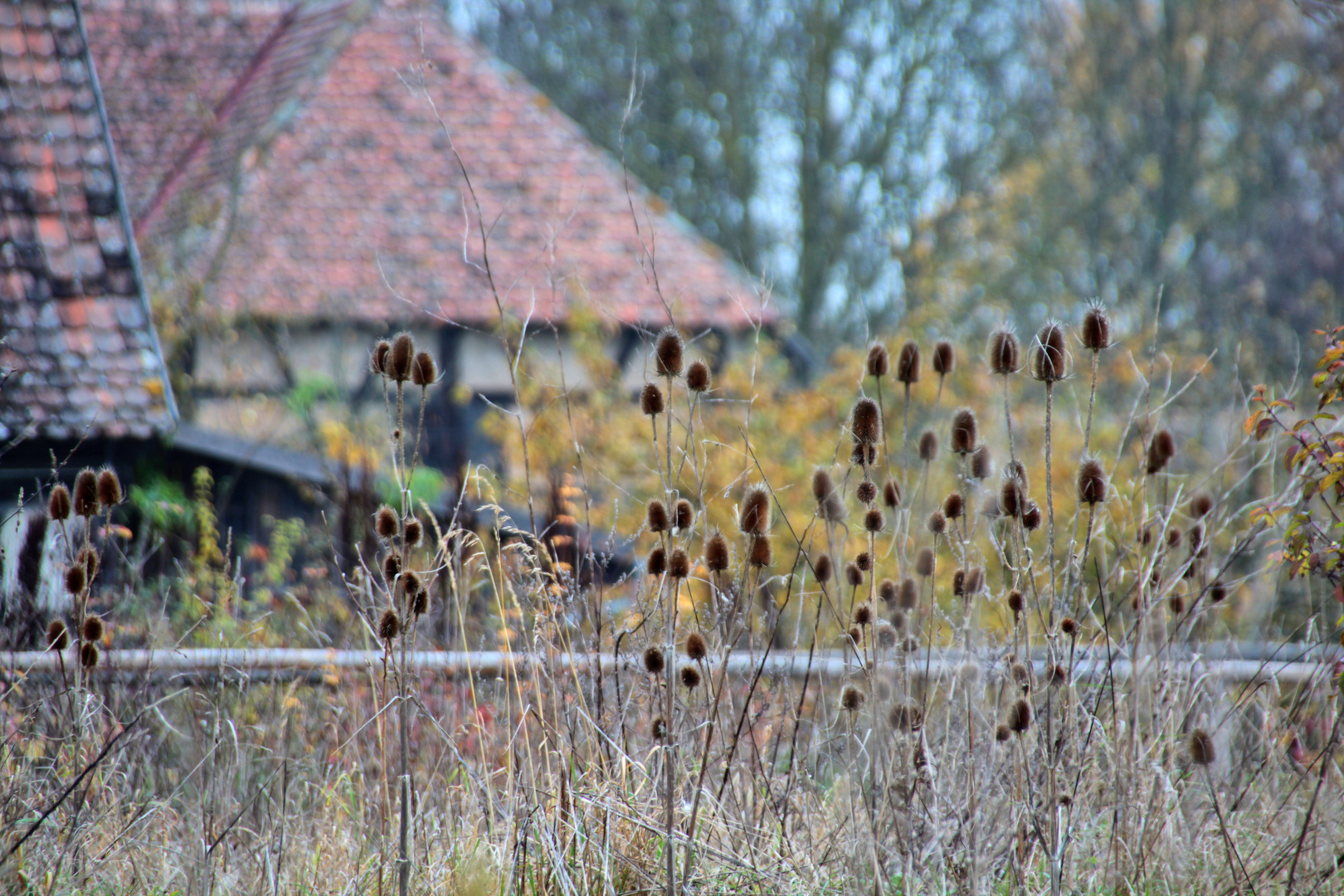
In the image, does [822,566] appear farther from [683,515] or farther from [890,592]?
[683,515]

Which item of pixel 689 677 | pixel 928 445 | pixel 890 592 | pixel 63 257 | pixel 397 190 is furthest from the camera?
pixel 397 190

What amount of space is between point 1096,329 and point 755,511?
2.99ft

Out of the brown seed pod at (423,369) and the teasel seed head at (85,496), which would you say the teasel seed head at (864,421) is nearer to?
the brown seed pod at (423,369)

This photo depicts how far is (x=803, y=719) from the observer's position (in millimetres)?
3404

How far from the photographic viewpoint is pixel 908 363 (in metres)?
3.07

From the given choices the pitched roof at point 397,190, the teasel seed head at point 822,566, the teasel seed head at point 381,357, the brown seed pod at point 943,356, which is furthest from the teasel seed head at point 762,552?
the pitched roof at point 397,190

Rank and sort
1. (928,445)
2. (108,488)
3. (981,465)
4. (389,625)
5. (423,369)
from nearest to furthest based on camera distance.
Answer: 1. (389,625)
2. (423,369)
3. (108,488)
4. (928,445)
5. (981,465)

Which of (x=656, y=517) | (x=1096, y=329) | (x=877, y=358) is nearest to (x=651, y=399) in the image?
(x=656, y=517)

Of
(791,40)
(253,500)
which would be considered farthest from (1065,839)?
(791,40)

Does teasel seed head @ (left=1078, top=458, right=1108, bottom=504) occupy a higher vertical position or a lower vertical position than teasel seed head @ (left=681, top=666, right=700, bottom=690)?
higher

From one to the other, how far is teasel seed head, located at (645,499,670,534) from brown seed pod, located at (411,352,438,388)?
23.3 inches

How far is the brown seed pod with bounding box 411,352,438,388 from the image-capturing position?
2.74 m

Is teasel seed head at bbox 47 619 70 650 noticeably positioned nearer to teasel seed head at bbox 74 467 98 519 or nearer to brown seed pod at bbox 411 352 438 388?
teasel seed head at bbox 74 467 98 519

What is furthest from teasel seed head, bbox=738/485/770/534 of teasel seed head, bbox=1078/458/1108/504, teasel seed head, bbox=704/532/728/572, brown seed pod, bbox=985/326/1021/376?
teasel seed head, bbox=1078/458/1108/504
